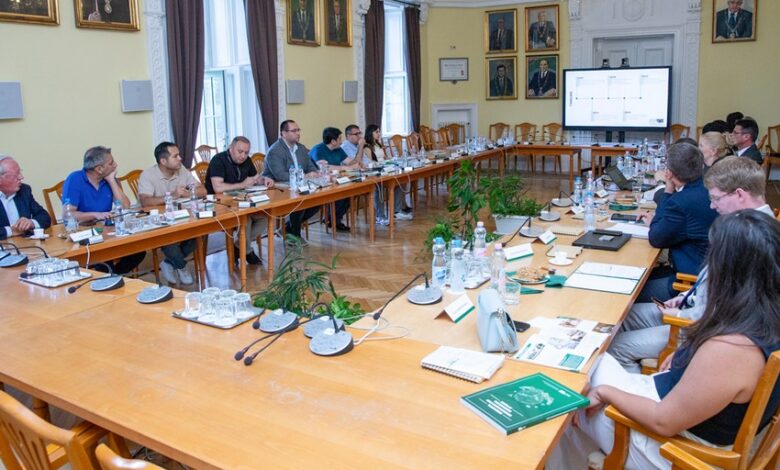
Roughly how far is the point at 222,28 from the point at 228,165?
9.90 ft

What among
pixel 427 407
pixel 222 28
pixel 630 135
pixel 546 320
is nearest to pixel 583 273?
pixel 546 320

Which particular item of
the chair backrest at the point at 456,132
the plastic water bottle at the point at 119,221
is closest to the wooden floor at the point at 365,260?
the plastic water bottle at the point at 119,221

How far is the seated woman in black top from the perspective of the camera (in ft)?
6.09

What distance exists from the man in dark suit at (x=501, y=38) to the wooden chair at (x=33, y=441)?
39.0 feet

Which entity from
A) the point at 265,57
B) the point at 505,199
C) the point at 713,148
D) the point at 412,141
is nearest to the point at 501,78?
the point at 412,141

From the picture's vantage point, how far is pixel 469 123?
43.8ft

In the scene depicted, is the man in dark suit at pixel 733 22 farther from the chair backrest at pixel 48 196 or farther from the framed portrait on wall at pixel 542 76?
the chair backrest at pixel 48 196

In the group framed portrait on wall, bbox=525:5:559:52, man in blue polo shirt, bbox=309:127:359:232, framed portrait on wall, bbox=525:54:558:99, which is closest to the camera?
man in blue polo shirt, bbox=309:127:359:232

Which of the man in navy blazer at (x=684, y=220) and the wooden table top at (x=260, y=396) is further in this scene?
the man in navy blazer at (x=684, y=220)

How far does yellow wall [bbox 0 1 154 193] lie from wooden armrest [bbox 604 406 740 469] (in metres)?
5.83

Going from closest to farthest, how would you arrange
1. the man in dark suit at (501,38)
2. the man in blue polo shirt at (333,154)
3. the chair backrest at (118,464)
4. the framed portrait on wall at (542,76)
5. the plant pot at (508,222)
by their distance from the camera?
1. the chair backrest at (118,464)
2. the plant pot at (508,222)
3. the man in blue polo shirt at (333,154)
4. the framed portrait on wall at (542,76)
5. the man in dark suit at (501,38)

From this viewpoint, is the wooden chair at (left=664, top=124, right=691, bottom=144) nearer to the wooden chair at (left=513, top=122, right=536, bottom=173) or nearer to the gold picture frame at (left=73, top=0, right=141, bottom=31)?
the wooden chair at (left=513, top=122, right=536, bottom=173)

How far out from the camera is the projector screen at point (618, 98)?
11500 millimetres

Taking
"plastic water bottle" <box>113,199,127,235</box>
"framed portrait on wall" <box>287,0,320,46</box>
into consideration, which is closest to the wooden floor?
"plastic water bottle" <box>113,199,127,235</box>
